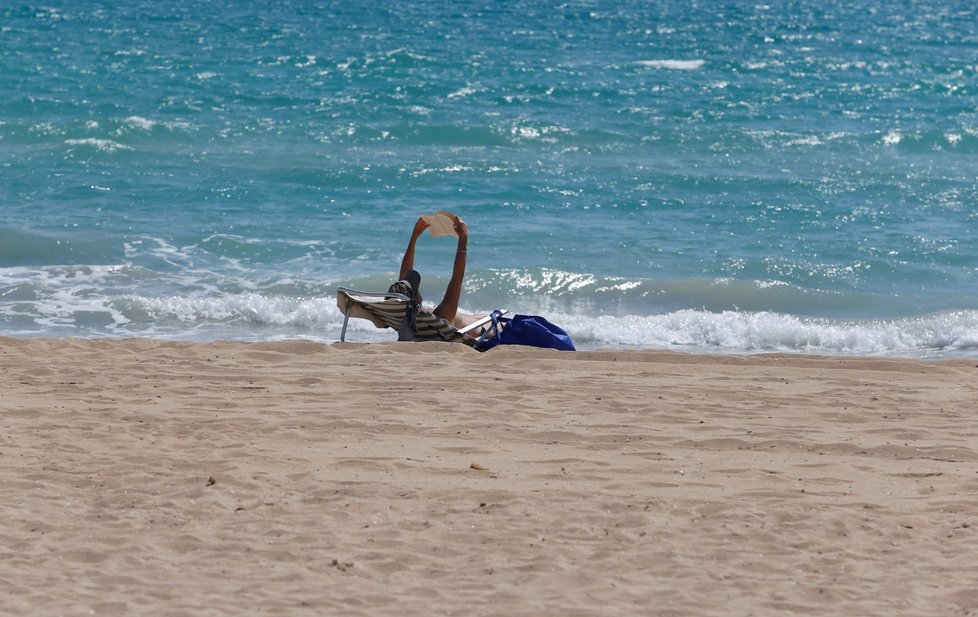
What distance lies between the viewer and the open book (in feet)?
29.2

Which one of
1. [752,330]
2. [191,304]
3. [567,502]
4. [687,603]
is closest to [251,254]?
[191,304]

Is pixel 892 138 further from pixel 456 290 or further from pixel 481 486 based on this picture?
pixel 481 486

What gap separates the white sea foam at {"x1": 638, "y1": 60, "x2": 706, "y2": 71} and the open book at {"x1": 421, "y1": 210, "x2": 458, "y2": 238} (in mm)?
14090

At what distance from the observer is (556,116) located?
728 inches

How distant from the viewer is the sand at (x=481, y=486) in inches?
175

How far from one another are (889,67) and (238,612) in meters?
21.3

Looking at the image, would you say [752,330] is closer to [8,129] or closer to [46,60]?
[8,129]

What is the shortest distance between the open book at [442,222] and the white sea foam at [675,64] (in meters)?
14.1

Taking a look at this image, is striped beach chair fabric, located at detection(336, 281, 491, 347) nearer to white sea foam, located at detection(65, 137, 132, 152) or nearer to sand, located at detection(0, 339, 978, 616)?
sand, located at detection(0, 339, 978, 616)

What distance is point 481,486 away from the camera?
550 cm

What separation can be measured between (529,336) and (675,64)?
15.2m

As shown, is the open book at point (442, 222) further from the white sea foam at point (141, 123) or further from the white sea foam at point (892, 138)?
the white sea foam at point (892, 138)

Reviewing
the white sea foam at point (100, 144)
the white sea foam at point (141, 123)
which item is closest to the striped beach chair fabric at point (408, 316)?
the white sea foam at point (100, 144)

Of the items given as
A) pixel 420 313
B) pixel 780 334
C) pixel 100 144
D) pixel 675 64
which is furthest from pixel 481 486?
pixel 675 64
